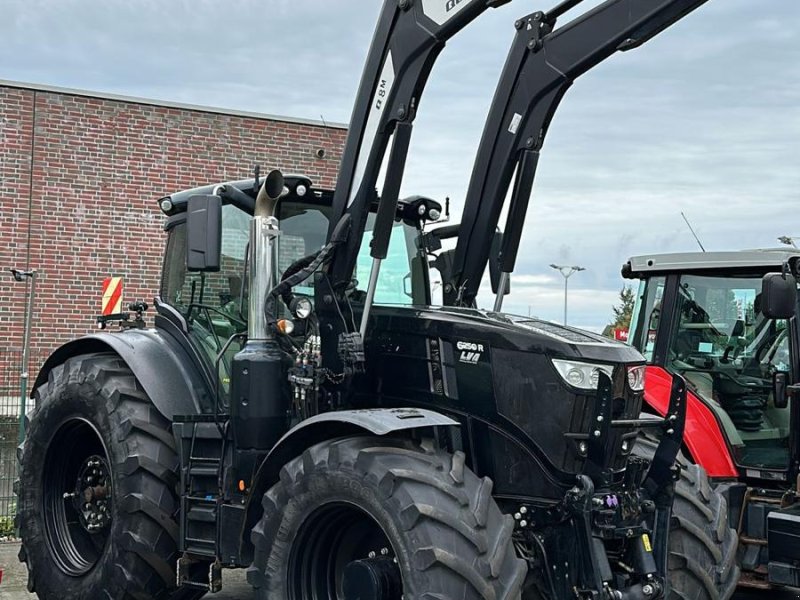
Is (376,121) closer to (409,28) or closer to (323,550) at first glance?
(409,28)

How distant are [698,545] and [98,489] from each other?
12.1 ft

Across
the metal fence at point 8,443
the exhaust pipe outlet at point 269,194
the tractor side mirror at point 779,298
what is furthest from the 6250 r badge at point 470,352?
the metal fence at point 8,443

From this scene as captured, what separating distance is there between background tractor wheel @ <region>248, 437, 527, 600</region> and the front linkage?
38 cm

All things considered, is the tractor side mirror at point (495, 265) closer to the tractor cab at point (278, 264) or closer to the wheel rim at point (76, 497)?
the tractor cab at point (278, 264)

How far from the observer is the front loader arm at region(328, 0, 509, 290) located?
5.25 meters

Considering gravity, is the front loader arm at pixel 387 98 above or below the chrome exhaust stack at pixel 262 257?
above

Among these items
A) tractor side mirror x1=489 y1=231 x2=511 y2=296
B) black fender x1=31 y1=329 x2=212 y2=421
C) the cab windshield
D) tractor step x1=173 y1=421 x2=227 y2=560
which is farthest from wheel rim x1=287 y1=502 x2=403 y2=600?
the cab windshield

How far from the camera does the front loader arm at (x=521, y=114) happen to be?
5.24 meters

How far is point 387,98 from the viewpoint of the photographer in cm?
538

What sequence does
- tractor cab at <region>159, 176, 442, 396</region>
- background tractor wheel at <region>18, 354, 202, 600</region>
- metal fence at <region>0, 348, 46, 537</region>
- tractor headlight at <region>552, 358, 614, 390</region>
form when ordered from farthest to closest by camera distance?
metal fence at <region>0, 348, 46, 537</region> < tractor cab at <region>159, 176, 442, 396</region> < background tractor wheel at <region>18, 354, 202, 600</region> < tractor headlight at <region>552, 358, 614, 390</region>

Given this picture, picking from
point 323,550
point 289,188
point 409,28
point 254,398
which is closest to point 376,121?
point 409,28

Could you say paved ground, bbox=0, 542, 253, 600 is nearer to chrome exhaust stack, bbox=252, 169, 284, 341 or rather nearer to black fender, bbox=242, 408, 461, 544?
black fender, bbox=242, 408, 461, 544

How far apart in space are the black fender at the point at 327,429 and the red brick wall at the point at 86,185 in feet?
37.4

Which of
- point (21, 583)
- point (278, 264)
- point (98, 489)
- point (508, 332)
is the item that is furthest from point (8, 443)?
point (508, 332)
